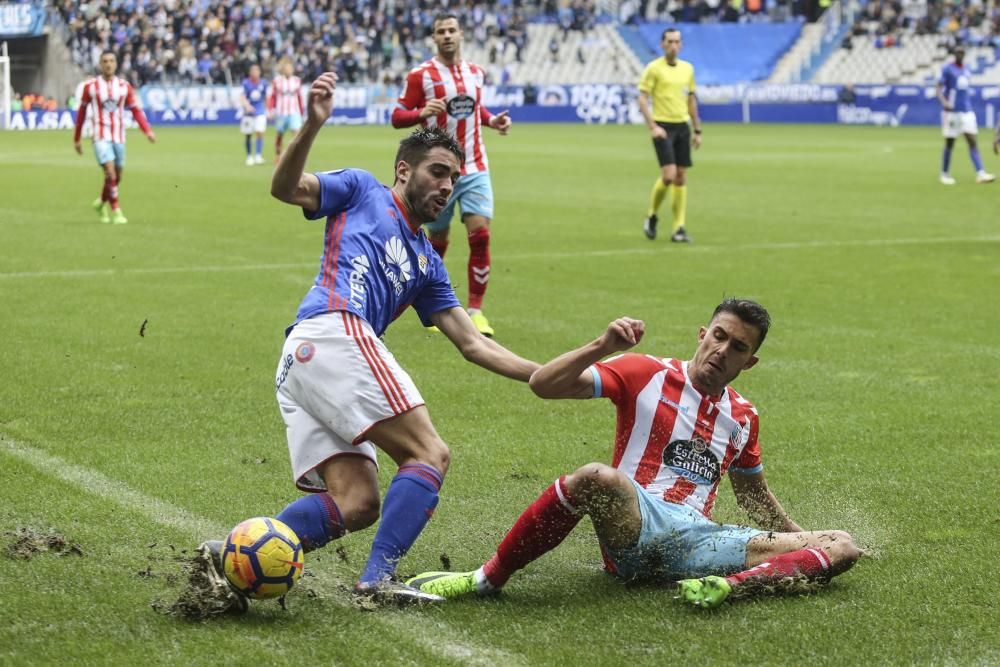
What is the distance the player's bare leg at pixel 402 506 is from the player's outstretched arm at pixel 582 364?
0.43m

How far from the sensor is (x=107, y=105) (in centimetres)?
1880

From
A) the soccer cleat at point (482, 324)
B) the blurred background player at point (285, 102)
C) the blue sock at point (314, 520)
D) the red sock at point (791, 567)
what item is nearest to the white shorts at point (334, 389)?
the blue sock at point (314, 520)

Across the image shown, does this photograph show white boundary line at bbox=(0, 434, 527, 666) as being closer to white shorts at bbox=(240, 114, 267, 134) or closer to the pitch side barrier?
white shorts at bbox=(240, 114, 267, 134)

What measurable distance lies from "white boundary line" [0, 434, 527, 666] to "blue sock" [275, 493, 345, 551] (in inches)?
8.0

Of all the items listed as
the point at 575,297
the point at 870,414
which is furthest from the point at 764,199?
the point at 870,414

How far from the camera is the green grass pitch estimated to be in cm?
441

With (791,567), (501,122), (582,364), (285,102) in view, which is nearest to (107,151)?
(501,122)

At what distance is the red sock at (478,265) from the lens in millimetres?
10852

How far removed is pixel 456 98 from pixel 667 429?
21.4 feet

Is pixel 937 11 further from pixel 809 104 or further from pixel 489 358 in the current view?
pixel 489 358

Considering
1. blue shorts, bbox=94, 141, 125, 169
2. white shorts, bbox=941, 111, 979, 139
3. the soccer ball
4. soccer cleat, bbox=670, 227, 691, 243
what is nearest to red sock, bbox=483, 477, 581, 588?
the soccer ball

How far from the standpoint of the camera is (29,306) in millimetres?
11391

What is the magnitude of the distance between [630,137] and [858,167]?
12398mm

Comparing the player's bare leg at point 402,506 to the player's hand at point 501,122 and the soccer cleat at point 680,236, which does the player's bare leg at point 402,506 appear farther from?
the soccer cleat at point 680,236
